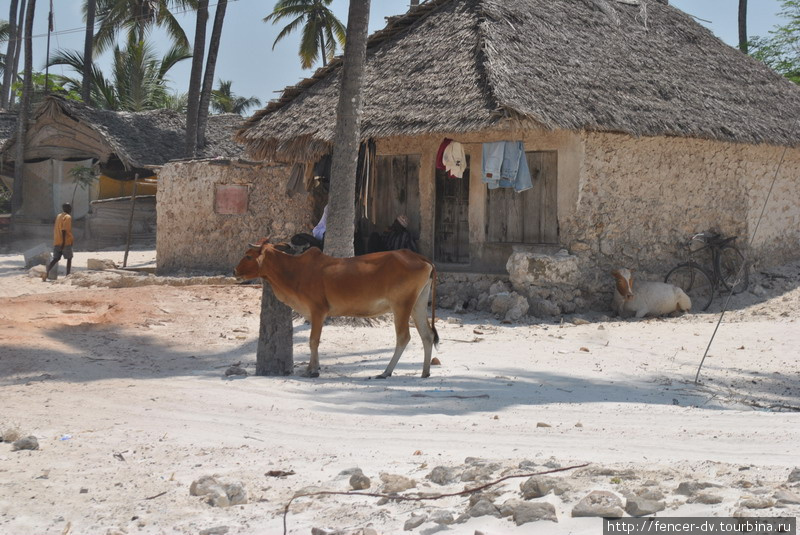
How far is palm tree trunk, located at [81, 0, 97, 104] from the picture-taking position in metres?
29.8

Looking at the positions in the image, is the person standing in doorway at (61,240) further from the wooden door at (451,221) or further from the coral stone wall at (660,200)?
the coral stone wall at (660,200)

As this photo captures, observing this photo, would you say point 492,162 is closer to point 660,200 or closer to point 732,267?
point 660,200

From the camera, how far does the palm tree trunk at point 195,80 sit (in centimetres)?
2245

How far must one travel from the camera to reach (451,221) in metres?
14.3

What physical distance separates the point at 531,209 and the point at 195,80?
40.8ft

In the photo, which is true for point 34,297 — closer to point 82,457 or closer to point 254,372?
point 254,372

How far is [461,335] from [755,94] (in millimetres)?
8492

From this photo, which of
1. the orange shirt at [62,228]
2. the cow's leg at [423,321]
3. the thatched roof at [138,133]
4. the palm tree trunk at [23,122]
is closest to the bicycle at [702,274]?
the cow's leg at [423,321]

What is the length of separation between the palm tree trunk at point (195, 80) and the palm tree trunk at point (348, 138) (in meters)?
12.4

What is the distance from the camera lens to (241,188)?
15.8 meters

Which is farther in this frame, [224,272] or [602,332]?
[224,272]

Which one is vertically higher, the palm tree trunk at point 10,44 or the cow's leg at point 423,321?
the palm tree trunk at point 10,44

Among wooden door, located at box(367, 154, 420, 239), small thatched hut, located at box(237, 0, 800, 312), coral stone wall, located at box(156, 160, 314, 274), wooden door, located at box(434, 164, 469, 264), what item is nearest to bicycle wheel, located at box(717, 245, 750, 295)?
small thatched hut, located at box(237, 0, 800, 312)

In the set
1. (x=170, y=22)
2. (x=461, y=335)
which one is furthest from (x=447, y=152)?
(x=170, y=22)
